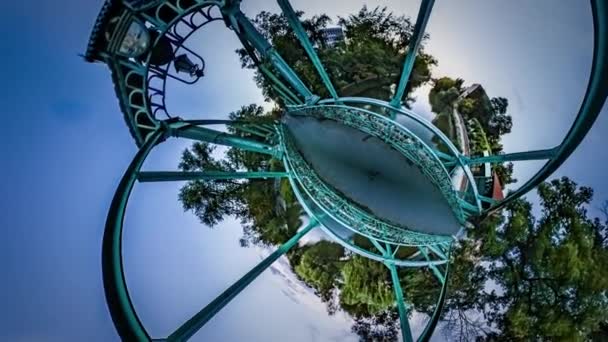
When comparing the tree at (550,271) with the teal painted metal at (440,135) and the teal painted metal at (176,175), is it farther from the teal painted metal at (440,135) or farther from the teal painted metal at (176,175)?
the teal painted metal at (176,175)

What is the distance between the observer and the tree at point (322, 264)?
12023 millimetres

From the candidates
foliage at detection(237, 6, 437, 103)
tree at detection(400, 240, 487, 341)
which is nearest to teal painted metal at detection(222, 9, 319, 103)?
foliage at detection(237, 6, 437, 103)

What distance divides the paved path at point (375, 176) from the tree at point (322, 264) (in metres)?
4.09

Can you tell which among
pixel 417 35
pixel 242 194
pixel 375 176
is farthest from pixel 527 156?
pixel 242 194

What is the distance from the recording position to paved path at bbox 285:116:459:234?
7914mm

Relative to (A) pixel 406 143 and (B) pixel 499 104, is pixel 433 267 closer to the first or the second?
(A) pixel 406 143

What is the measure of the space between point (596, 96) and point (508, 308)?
8.85 metres

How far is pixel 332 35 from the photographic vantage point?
12.7m

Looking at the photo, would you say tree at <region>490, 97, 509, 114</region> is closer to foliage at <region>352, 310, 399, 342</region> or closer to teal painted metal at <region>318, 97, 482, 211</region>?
teal painted metal at <region>318, 97, 482, 211</region>

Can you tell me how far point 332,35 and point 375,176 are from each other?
240 inches

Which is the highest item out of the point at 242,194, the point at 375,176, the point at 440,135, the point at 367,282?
the point at 440,135

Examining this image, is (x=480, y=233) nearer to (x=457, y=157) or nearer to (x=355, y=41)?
(x=457, y=157)

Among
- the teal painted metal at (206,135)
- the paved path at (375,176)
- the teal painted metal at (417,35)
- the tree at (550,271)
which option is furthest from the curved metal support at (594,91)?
the teal painted metal at (206,135)

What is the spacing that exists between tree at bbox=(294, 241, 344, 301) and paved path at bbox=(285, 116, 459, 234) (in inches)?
161
